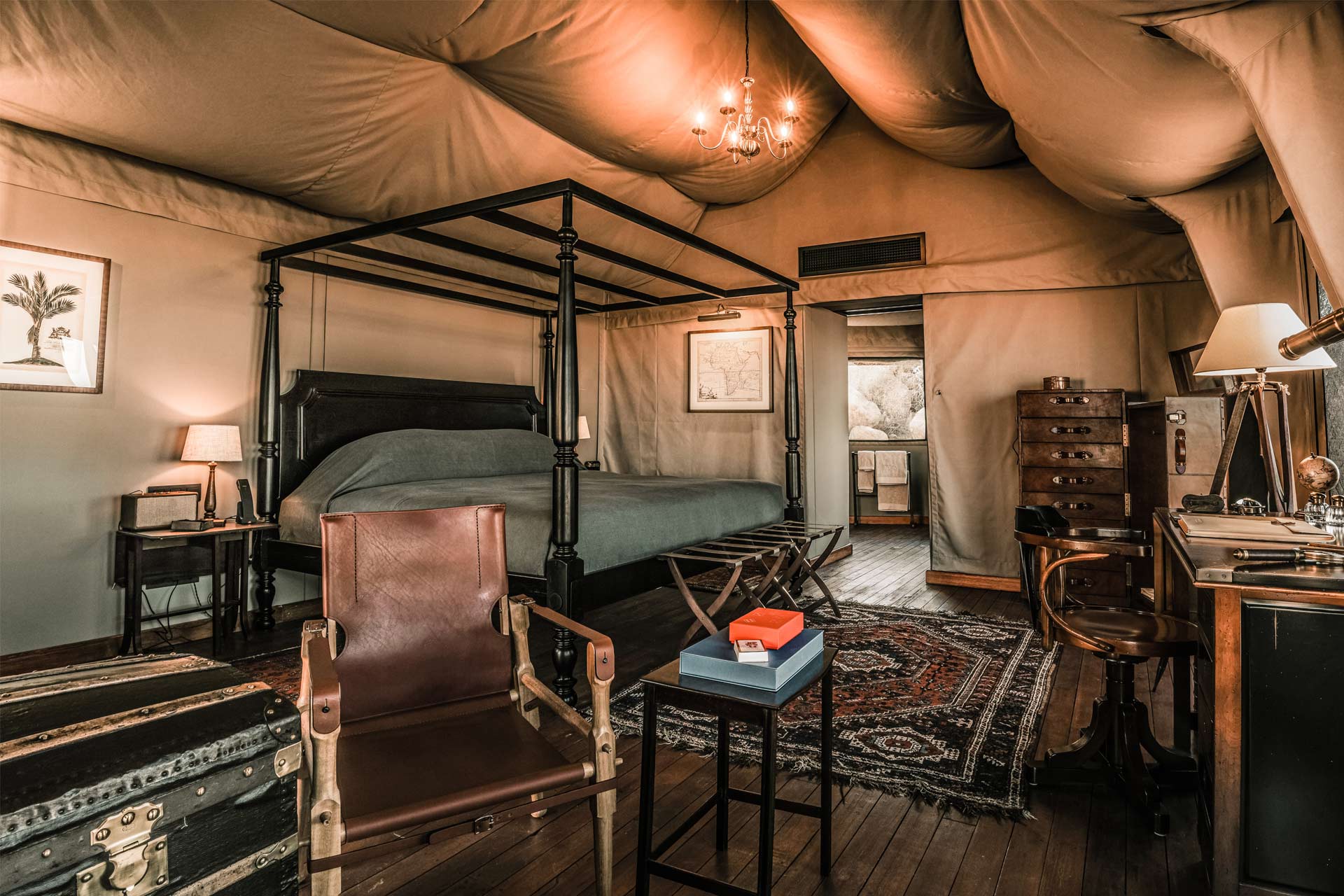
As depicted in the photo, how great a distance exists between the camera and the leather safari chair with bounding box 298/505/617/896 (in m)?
1.29

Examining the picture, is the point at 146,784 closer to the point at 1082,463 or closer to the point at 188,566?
the point at 188,566

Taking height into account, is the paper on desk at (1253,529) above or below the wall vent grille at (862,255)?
below

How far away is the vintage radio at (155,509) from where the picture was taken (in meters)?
3.28

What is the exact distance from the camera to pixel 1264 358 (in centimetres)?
227

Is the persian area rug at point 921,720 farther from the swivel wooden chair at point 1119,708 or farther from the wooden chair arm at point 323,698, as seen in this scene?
the wooden chair arm at point 323,698

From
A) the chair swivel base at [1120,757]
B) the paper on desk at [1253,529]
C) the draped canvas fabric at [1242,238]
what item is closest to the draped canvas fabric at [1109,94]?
the draped canvas fabric at [1242,238]

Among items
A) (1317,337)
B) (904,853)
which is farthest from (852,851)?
A: (1317,337)

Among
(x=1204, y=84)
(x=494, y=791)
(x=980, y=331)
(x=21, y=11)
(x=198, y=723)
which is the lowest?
(x=494, y=791)

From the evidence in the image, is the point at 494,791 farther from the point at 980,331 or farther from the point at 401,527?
the point at 980,331

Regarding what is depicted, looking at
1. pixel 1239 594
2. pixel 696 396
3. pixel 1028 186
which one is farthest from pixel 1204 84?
pixel 696 396

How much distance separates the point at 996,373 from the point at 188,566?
533 cm

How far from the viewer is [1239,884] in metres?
1.47

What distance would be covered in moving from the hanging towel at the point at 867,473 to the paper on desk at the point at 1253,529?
6.67 meters

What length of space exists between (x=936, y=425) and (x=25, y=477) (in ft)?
18.1
